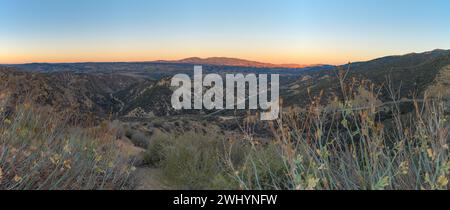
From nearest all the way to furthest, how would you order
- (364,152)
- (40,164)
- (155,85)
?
(364,152), (40,164), (155,85)

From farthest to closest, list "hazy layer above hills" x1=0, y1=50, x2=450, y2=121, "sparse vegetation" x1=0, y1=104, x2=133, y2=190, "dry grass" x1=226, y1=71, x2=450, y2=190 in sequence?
"hazy layer above hills" x1=0, y1=50, x2=450, y2=121 → "sparse vegetation" x1=0, y1=104, x2=133, y2=190 → "dry grass" x1=226, y1=71, x2=450, y2=190

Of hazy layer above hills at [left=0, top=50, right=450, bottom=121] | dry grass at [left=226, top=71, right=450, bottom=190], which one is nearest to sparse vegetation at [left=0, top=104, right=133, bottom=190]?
hazy layer above hills at [left=0, top=50, right=450, bottom=121]

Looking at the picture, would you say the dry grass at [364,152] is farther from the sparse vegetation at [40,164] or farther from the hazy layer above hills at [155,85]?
the sparse vegetation at [40,164]

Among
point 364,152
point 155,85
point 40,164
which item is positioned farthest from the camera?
point 155,85

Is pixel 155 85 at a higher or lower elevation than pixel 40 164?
lower

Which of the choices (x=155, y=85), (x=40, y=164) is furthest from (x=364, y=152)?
(x=155, y=85)

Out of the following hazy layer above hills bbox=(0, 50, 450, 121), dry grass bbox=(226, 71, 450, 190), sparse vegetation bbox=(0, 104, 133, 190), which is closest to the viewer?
dry grass bbox=(226, 71, 450, 190)

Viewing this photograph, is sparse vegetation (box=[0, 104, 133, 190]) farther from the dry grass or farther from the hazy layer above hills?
the dry grass

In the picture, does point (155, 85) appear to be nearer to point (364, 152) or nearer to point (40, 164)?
point (40, 164)

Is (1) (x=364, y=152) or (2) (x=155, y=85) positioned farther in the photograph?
(2) (x=155, y=85)
